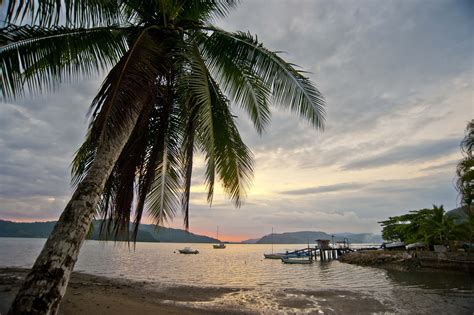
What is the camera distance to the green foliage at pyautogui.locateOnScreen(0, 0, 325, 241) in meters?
4.62

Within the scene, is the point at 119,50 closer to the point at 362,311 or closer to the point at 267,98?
the point at 267,98

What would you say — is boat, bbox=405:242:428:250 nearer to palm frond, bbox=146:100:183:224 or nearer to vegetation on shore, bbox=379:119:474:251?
vegetation on shore, bbox=379:119:474:251

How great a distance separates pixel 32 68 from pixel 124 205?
129 inches

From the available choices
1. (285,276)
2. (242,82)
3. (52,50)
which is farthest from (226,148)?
(285,276)

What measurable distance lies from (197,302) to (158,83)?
11.3m

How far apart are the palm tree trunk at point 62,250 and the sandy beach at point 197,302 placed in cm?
701

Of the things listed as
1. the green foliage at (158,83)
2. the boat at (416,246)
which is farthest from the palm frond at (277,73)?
the boat at (416,246)

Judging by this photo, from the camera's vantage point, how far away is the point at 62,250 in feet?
10.8

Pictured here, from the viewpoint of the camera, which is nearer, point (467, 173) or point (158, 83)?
point (158, 83)

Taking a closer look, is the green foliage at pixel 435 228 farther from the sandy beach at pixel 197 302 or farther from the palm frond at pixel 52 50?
the palm frond at pixel 52 50

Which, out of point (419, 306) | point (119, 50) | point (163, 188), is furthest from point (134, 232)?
point (419, 306)

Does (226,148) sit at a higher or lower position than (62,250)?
higher

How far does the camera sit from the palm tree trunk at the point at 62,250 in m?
2.86

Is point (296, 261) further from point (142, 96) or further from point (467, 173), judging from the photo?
point (142, 96)
